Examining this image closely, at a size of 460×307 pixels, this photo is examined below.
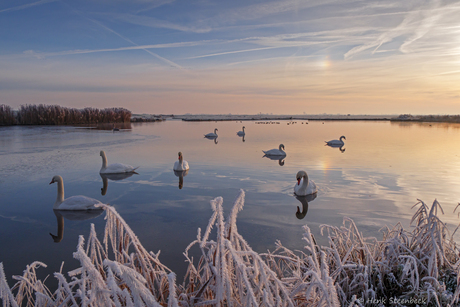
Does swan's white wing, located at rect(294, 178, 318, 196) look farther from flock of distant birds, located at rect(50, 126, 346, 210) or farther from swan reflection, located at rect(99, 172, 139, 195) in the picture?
swan reflection, located at rect(99, 172, 139, 195)

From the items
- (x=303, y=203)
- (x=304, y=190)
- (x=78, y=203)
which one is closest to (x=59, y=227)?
(x=78, y=203)

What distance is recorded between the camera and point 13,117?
42000 mm

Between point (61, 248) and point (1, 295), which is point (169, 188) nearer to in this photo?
point (61, 248)

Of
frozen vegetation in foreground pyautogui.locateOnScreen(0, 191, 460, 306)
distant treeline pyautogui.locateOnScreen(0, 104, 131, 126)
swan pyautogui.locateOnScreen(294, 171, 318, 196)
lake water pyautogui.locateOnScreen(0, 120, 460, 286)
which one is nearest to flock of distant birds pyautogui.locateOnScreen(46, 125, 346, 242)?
swan pyautogui.locateOnScreen(294, 171, 318, 196)

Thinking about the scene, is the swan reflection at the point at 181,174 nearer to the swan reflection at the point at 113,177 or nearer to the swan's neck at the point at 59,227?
the swan reflection at the point at 113,177

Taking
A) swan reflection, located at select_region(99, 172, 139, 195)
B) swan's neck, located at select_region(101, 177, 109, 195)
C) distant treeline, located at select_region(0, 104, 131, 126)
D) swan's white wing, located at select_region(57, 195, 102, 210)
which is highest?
distant treeline, located at select_region(0, 104, 131, 126)

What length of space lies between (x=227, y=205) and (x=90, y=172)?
769cm

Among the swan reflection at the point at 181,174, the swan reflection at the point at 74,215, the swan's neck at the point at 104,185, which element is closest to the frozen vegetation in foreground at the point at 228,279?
the swan reflection at the point at 74,215

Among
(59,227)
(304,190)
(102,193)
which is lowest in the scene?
(59,227)

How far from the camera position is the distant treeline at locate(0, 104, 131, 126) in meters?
41.8

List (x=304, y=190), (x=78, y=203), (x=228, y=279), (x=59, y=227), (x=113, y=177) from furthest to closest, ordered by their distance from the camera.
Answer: (x=113, y=177)
(x=304, y=190)
(x=78, y=203)
(x=59, y=227)
(x=228, y=279)

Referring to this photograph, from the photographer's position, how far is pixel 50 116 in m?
44.8

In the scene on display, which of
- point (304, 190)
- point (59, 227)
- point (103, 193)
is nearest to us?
point (59, 227)

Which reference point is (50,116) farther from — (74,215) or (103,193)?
(74,215)
